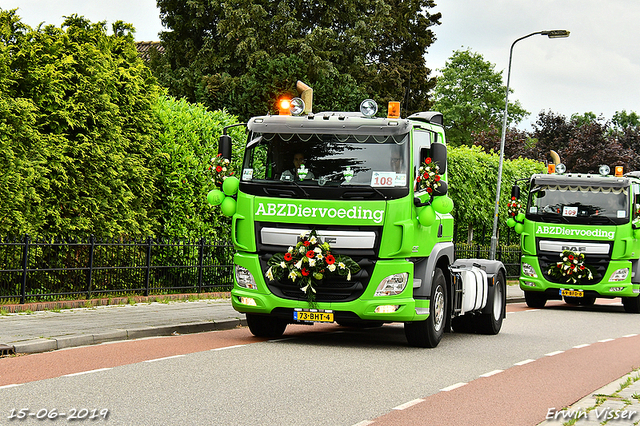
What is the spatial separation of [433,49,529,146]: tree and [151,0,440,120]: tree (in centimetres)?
3254

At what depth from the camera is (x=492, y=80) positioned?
235 feet

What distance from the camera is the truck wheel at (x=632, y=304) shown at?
22.0 meters

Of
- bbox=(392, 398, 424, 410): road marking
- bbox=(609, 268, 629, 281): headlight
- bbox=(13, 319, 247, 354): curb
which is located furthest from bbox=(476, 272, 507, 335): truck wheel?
bbox=(392, 398, 424, 410): road marking

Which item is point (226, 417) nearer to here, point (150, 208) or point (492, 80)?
point (150, 208)

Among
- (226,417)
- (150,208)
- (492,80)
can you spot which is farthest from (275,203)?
(492,80)

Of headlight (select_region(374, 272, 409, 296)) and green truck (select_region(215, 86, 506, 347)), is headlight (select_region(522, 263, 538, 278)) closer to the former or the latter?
green truck (select_region(215, 86, 506, 347))

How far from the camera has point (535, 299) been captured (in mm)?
22656

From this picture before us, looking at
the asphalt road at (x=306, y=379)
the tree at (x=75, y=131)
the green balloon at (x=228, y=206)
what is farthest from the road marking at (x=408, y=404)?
the tree at (x=75, y=131)

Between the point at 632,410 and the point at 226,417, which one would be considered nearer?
the point at 226,417

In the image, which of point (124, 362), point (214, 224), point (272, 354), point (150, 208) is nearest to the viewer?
point (124, 362)

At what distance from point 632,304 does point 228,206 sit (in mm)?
13931

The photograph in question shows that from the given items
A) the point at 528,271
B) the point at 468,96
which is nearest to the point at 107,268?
the point at 528,271

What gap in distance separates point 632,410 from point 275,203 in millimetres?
5279

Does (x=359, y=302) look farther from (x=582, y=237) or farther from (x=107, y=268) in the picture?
(x=582, y=237)
